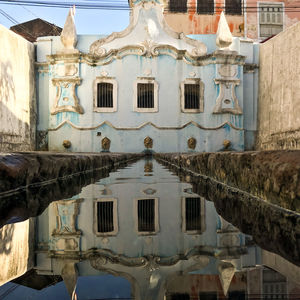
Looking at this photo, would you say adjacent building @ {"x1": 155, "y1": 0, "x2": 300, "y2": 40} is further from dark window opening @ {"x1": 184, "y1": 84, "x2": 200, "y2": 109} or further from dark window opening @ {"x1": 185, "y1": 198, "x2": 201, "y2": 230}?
dark window opening @ {"x1": 185, "y1": 198, "x2": 201, "y2": 230}

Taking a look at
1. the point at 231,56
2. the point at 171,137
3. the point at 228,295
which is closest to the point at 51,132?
the point at 171,137

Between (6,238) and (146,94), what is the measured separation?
1145cm

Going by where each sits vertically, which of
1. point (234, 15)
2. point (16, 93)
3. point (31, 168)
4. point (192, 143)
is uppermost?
point (234, 15)

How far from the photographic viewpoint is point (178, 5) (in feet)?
52.2

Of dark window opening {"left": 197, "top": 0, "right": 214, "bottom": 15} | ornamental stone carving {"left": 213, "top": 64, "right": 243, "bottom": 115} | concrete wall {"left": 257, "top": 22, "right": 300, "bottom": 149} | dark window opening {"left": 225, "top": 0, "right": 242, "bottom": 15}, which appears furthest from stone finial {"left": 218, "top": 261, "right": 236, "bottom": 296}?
dark window opening {"left": 225, "top": 0, "right": 242, "bottom": 15}

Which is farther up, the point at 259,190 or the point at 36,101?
the point at 36,101

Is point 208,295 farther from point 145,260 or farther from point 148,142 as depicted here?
point 148,142

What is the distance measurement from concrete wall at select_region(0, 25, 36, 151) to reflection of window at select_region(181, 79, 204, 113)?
5.40 m

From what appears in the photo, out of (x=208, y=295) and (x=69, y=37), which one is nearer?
(x=208, y=295)

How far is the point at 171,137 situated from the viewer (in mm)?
12164

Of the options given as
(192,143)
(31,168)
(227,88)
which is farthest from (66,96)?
(31,168)

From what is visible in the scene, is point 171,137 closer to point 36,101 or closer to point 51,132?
point 51,132

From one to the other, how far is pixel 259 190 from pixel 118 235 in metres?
0.93

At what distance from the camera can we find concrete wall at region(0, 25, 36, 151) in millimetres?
10016
